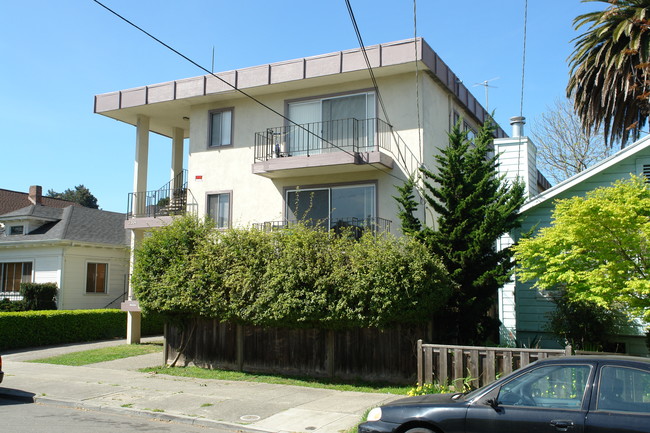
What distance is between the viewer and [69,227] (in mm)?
27000

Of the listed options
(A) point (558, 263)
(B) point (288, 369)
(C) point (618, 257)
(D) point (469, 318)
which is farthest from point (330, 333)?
(C) point (618, 257)

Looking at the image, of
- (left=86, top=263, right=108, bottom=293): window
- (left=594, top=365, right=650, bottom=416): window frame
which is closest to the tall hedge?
(left=594, top=365, right=650, bottom=416): window frame

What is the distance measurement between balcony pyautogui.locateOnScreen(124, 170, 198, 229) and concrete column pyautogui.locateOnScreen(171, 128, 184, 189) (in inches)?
22.0

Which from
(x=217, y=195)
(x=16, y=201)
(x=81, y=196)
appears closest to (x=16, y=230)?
(x=16, y=201)

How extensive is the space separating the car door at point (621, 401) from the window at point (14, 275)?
2685 cm

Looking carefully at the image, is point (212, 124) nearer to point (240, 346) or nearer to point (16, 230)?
point (240, 346)

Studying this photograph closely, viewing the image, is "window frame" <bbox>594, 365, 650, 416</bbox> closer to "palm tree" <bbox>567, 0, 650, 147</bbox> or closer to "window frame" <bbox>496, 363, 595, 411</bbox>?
"window frame" <bbox>496, 363, 595, 411</bbox>

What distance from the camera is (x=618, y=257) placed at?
986cm

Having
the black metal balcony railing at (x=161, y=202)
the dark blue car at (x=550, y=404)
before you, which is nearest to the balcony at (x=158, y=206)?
the black metal balcony railing at (x=161, y=202)

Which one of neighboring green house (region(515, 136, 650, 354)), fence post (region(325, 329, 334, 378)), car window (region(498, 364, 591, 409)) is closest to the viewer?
car window (region(498, 364, 591, 409))

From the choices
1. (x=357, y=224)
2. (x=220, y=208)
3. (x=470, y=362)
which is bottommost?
(x=470, y=362)

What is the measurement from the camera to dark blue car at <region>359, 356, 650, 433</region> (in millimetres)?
5449

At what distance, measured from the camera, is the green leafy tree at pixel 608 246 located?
9.55 meters

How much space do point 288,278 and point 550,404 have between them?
25.1 feet
